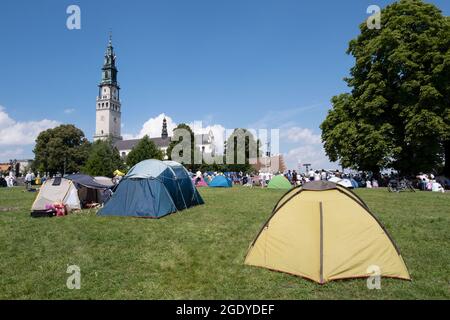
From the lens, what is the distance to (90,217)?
40.9 feet

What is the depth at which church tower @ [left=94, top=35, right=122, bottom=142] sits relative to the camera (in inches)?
4776

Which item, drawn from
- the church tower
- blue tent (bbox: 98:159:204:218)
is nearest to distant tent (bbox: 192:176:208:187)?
blue tent (bbox: 98:159:204:218)

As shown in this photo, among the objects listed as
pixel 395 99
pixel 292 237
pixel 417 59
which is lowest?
pixel 292 237

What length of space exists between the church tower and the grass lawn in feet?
386

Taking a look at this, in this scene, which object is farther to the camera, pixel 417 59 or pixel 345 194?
pixel 417 59

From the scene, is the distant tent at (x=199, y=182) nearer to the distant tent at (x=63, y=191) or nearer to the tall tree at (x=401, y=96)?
the tall tree at (x=401, y=96)

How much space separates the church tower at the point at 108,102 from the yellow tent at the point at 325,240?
122477 millimetres

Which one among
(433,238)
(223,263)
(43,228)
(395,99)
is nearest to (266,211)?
(433,238)

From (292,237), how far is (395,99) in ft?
76.9

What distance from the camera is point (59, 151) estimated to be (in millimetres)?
66625

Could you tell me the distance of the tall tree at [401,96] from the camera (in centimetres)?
2362

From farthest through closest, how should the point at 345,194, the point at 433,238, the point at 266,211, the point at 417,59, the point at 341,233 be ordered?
the point at 417,59 → the point at 266,211 → the point at 433,238 → the point at 345,194 → the point at 341,233

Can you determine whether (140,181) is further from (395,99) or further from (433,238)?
(395,99)

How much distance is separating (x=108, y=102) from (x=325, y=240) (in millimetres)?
129970
